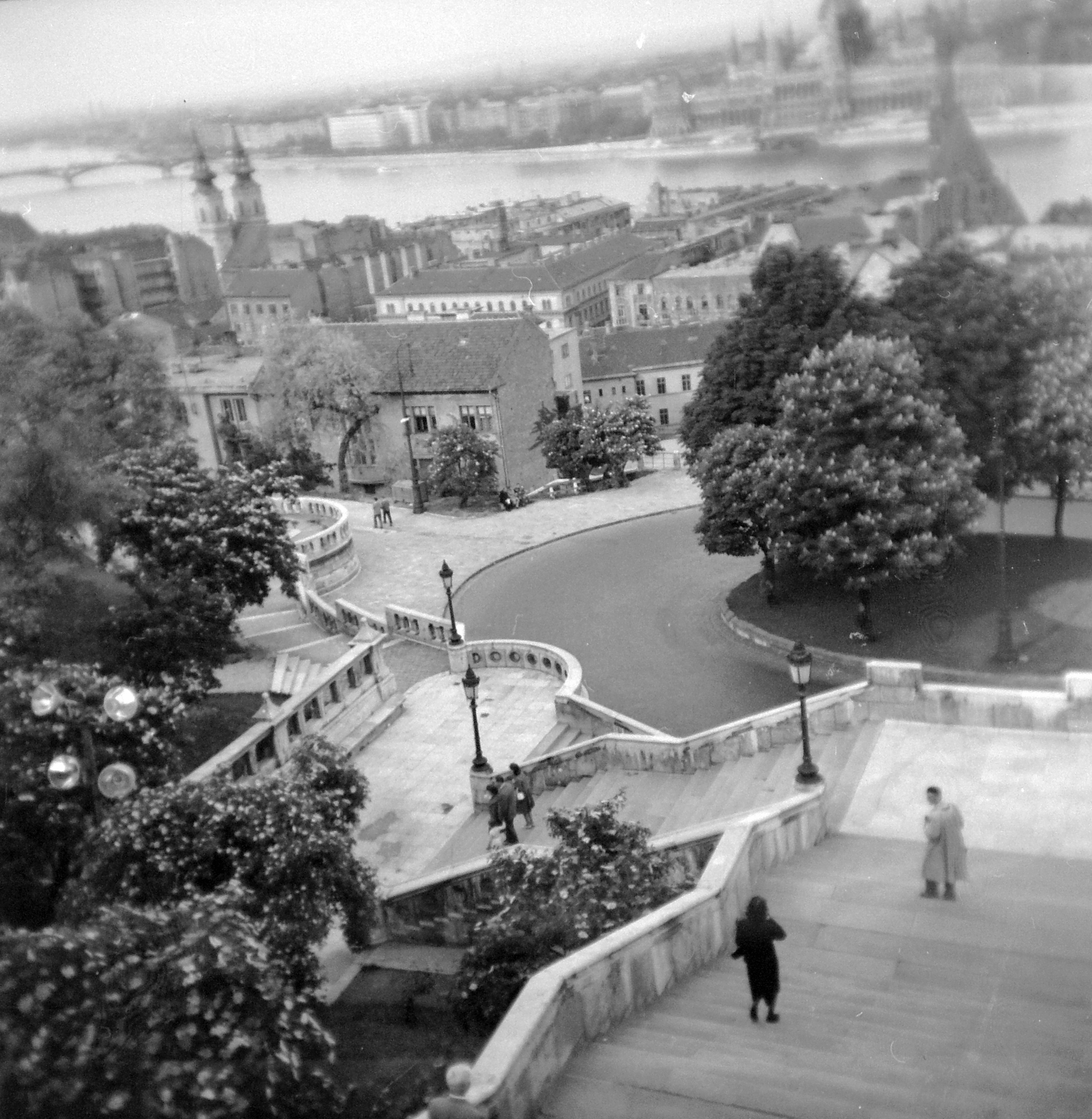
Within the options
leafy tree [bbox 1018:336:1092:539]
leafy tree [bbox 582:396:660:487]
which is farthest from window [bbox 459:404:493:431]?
leafy tree [bbox 1018:336:1092:539]

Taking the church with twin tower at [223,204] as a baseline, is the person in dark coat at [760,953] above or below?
below

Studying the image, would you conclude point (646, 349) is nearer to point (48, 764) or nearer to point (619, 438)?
point (619, 438)

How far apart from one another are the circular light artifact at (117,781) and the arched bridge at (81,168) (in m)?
5.07

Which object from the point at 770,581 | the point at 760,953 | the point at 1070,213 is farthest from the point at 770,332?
the point at 760,953

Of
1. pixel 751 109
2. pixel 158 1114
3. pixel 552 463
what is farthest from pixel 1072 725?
pixel 552 463

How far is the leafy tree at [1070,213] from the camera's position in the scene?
301 inches

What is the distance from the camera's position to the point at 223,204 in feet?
42.0

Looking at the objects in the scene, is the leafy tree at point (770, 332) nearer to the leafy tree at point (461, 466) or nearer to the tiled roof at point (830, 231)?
the tiled roof at point (830, 231)

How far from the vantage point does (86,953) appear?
4.99 meters

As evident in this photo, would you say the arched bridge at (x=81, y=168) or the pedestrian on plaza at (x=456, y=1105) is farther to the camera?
the arched bridge at (x=81, y=168)

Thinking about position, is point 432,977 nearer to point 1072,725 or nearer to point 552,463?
point 1072,725

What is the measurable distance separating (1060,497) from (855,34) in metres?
5.44

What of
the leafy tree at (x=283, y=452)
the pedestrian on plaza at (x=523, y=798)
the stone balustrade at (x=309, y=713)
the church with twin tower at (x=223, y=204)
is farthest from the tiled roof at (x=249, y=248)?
the pedestrian on plaza at (x=523, y=798)

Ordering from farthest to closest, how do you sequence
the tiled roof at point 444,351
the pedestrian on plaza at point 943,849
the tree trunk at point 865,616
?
1. the tiled roof at point 444,351
2. the tree trunk at point 865,616
3. the pedestrian on plaza at point 943,849
